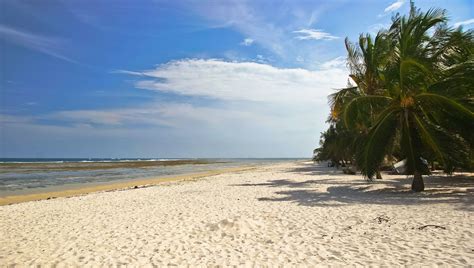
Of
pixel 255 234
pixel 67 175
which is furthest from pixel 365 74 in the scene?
pixel 67 175

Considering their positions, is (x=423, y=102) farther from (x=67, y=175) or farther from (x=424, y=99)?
(x=67, y=175)

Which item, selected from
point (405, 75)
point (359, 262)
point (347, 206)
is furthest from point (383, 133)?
point (359, 262)

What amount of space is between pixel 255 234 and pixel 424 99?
29.0 ft

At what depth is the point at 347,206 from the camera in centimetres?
1023

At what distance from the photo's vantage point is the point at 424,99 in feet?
40.3

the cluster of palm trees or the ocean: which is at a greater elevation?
the cluster of palm trees

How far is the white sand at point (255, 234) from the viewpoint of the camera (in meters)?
5.74

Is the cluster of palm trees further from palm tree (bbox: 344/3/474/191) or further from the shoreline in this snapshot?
the shoreline

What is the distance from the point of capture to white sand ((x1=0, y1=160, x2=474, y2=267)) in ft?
18.8

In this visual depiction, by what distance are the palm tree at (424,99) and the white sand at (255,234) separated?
1.76 m

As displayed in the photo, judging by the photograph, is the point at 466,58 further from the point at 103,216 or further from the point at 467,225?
the point at 103,216

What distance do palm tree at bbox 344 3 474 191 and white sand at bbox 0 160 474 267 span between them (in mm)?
1756

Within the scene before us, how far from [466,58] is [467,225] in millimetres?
8701

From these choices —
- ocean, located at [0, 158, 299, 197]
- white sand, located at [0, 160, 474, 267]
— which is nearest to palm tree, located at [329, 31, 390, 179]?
white sand, located at [0, 160, 474, 267]
